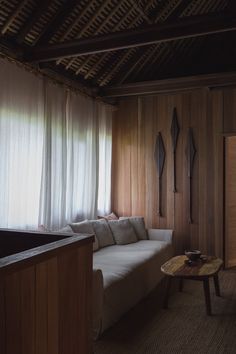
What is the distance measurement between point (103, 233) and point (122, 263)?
3.20 feet

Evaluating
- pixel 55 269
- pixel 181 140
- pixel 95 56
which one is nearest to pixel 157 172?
pixel 181 140

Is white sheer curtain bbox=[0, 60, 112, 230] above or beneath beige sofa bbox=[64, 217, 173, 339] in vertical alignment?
above

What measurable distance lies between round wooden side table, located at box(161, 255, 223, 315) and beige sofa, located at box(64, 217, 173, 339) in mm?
354

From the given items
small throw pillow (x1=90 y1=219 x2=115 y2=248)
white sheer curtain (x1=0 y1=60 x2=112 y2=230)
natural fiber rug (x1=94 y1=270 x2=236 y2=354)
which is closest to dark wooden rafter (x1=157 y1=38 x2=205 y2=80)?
white sheer curtain (x1=0 y1=60 x2=112 y2=230)

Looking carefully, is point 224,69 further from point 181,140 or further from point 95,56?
point 95,56

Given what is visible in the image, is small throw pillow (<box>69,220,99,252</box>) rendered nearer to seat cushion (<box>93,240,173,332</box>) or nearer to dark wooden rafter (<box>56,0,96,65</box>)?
seat cushion (<box>93,240,173,332</box>)

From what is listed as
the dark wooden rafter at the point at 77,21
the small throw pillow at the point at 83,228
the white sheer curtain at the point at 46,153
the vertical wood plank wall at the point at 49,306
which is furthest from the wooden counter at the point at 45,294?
the dark wooden rafter at the point at 77,21

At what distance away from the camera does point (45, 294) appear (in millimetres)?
1839

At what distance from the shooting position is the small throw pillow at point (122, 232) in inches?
200

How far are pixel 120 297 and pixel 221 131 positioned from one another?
3.14 meters

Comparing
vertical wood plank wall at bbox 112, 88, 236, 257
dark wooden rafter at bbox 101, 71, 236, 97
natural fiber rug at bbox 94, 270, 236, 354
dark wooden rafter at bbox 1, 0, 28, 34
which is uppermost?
dark wooden rafter at bbox 1, 0, 28, 34

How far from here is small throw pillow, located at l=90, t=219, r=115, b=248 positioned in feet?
15.7

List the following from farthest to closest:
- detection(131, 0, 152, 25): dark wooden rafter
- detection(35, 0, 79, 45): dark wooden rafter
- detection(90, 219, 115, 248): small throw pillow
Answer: detection(90, 219, 115, 248): small throw pillow → detection(131, 0, 152, 25): dark wooden rafter → detection(35, 0, 79, 45): dark wooden rafter

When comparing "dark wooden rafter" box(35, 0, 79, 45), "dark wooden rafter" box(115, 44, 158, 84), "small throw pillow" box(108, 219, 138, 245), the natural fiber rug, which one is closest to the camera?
the natural fiber rug
